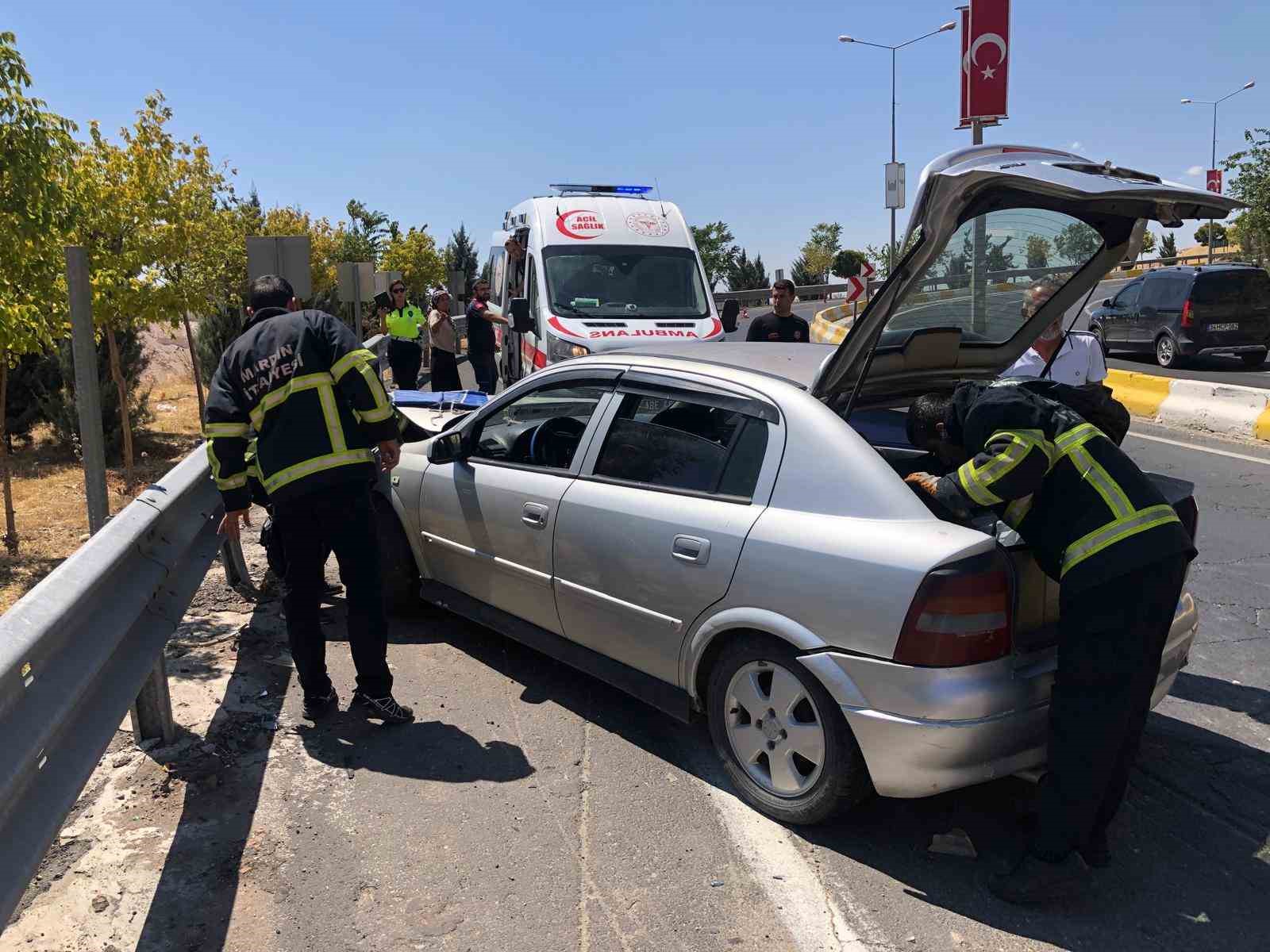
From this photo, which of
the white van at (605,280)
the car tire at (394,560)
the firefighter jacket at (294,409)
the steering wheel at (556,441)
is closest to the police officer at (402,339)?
the white van at (605,280)

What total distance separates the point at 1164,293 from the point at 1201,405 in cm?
764

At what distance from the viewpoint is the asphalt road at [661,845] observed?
10.1ft

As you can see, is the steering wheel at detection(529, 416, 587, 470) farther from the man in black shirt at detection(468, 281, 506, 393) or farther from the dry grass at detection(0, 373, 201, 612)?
the man in black shirt at detection(468, 281, 506, 393)

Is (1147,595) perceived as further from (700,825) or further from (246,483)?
(246,483)

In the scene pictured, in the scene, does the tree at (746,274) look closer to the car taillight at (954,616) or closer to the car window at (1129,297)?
the car window at (1129,297)

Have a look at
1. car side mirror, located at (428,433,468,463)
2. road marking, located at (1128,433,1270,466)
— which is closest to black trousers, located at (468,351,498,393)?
road marking, located at (1128,433,1270,466)

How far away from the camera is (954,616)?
124 inches

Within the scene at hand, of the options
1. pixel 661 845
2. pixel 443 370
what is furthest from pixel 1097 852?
pixel 443 370

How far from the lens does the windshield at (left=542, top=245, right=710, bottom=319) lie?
35.9ft

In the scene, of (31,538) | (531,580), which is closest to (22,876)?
(531,580)

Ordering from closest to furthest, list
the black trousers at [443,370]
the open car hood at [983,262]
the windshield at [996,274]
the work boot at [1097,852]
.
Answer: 1. the work boot at [1097,852]
2. the open car hood at [983,262]
3. the windshield at [996,274]
4. the black trousers at [443,370]

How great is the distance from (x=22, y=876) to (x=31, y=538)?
24.9 feet

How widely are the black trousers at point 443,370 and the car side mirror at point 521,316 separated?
8.15 feet

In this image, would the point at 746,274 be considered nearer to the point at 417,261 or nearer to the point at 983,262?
the point at 417,261
